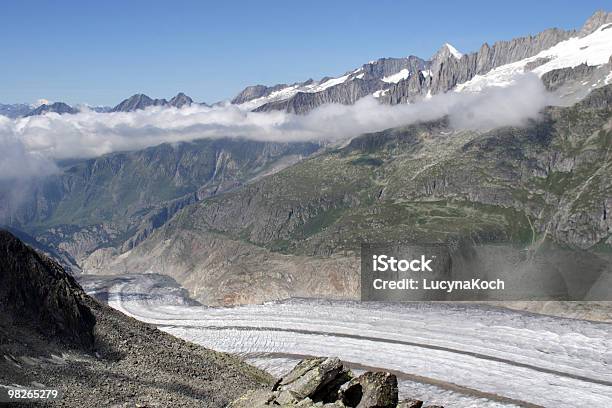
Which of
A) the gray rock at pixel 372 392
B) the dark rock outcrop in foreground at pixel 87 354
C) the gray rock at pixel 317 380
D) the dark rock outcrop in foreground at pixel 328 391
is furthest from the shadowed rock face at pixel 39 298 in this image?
the gray rock at pixel 372 392

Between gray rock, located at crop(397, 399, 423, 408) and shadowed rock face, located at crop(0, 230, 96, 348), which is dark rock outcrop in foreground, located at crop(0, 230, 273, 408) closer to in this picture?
shadowed rock face, located at crop(0, 230, 96, 348)

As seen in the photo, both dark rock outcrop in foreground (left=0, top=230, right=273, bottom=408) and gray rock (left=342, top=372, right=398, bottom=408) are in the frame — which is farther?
dark rock outcrop in foreground (left=0, top=230, right=273, bottom=408)

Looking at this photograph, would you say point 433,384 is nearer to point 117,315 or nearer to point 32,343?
point 117,315

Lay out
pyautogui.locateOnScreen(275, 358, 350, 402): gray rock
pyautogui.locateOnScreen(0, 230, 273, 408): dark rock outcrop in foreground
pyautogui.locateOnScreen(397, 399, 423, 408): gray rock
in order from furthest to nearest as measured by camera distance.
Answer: pyautogui.locateOnScreen(0, 230, 273, 408): dark rock outcrop in foreground, pyautogui.locateOnScreen(275, 358, 350, 402): gray rock, pyautogui.locateOnScreen(397, 399, 423, 408): gray rock

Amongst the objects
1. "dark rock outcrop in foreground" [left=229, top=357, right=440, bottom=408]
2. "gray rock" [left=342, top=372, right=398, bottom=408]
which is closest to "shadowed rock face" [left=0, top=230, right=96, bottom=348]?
"dark rock outcrop in foreground" [left=229, top=357, right=440, bottom=408]

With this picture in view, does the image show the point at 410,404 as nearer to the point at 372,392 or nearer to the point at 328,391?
the point at 372,392

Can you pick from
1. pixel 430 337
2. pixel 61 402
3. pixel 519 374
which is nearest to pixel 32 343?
pixel 61 402

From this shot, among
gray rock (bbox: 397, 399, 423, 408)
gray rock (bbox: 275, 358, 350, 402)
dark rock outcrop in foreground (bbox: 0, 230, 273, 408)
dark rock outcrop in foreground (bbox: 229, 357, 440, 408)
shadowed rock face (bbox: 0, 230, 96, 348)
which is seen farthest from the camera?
shadowed rock face (bbox: 0, 230, 96, 348)
